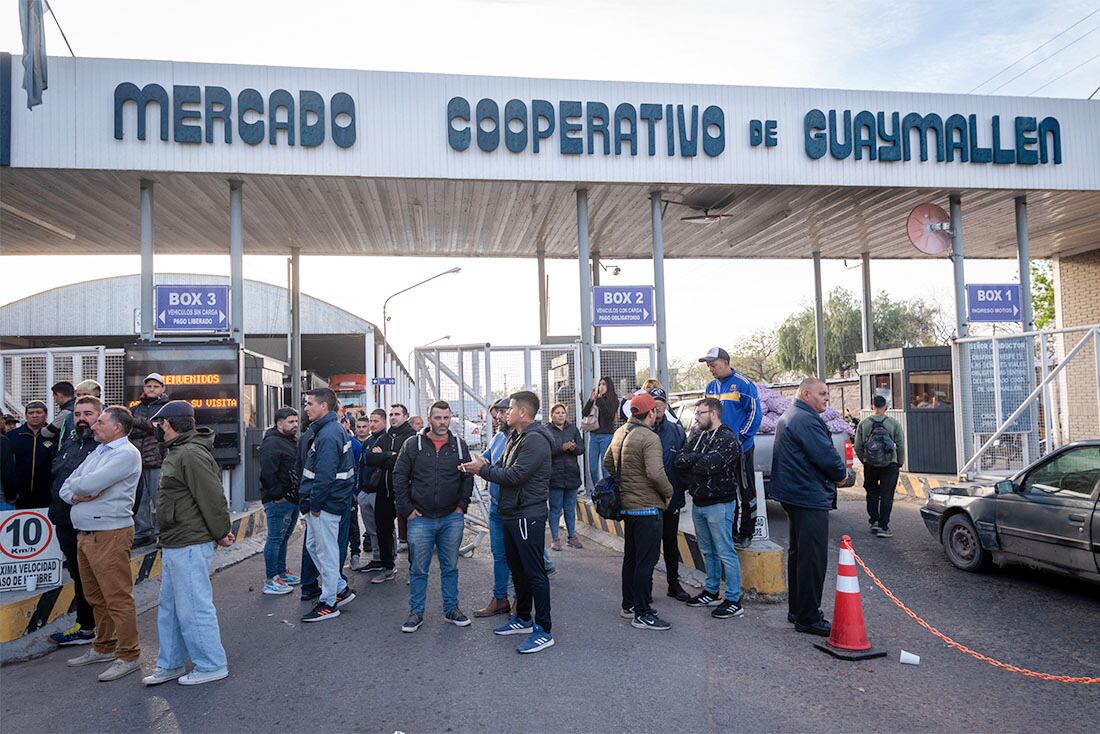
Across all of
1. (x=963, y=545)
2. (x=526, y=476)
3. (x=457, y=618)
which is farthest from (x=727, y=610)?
(x=963, y=545)

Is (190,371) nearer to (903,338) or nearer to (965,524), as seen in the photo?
(965,524)

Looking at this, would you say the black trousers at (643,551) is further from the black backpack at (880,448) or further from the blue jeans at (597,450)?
the black backpack at (880,448)

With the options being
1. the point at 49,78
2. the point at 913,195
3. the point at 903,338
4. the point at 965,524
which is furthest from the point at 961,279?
the point at 903,338

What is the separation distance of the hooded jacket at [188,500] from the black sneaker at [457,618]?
2.01 m

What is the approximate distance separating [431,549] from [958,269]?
1173cm

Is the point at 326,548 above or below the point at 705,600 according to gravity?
above

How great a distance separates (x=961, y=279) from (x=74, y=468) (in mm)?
13908

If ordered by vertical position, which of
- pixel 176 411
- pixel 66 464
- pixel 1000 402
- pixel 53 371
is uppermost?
pixel 53 371

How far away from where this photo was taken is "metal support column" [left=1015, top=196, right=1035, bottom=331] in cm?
1338

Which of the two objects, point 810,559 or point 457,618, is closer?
point 810,559

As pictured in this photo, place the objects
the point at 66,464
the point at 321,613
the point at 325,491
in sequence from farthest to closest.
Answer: the point at 321,613 < the point at 325,491 < the point at 66,464

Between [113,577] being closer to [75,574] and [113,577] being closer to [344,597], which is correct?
[75,574]

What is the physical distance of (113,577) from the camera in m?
5.32

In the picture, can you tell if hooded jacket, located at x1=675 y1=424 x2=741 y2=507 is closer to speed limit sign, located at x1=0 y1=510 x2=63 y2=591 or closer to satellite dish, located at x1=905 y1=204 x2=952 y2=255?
speed limit sign, located at x1=0 y1=510 x2=63 y2=591
